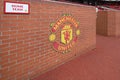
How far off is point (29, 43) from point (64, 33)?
1.52 m

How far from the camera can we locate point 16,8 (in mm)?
3035

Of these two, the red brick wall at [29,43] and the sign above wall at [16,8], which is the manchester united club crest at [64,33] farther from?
the sign above wall at [16,8]

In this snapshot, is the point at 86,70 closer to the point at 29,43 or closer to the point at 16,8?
the point at 29,43

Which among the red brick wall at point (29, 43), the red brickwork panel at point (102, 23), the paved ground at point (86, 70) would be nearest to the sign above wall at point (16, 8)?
the red brick wall at point (29, 43)

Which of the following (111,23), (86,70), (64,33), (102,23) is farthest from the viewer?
(102,23)

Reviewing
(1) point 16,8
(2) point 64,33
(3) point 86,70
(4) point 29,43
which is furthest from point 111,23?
(1) point 16,8

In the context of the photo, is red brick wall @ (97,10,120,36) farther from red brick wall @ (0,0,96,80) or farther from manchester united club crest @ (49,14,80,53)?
red brick wall @ (0,0,96,80)

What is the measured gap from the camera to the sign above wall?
2848 mm

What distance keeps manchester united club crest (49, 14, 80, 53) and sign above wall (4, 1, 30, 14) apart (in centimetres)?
103

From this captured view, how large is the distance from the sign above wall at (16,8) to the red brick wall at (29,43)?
8cm

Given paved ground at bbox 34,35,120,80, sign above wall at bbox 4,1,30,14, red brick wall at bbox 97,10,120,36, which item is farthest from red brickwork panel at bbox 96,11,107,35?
sign above wall at bbox 4,1,30,14

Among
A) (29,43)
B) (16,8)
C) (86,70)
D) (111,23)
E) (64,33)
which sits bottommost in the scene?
(86,70)

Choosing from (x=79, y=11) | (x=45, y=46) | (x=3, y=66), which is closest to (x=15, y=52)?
(x=3, y=66)

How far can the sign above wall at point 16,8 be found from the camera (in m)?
2.85
